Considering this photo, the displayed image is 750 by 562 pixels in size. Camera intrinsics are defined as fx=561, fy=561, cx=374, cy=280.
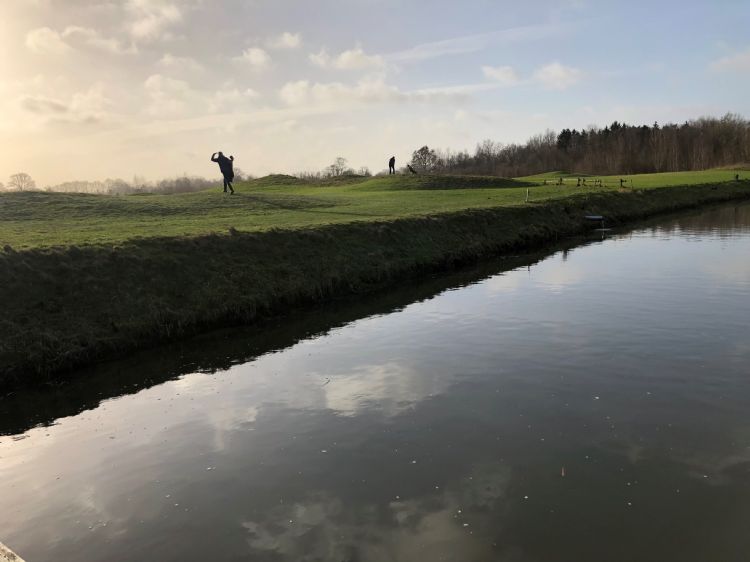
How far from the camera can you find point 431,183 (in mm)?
63969

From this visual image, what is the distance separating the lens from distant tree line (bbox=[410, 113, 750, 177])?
139125 millimetres

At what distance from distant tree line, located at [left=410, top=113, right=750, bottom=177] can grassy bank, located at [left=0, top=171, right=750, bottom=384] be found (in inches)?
4507

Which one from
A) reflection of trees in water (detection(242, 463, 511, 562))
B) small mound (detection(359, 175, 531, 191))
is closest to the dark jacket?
small mound (detection(359, 175, 531, 191))

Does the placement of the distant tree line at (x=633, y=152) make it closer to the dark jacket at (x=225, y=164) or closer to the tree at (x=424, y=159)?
the tree at (x=424, y=159)

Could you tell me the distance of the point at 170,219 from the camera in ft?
103

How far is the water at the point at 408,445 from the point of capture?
25.3ft

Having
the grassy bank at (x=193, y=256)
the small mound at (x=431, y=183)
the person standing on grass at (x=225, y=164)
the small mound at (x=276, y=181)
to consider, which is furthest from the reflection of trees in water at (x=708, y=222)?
the small mound at (x=276, y=181)

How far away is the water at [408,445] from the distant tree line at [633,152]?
135282 millimetres

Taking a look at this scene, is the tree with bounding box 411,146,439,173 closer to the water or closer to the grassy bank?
the grassy bank

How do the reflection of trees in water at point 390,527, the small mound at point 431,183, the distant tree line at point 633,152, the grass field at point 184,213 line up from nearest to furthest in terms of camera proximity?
the reflection of trees in water at point 390,527
the grass field at point 184,213
the small mound at point 431,183
the distant tree line at point 633,152

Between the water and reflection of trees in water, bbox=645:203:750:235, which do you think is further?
reflection of trees in water, bbox=645:203:750:235

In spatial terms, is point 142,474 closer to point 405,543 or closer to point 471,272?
point 405,543

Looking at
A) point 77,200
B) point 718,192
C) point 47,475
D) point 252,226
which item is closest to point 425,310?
point 252,226

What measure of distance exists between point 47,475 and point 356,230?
20422 mm
